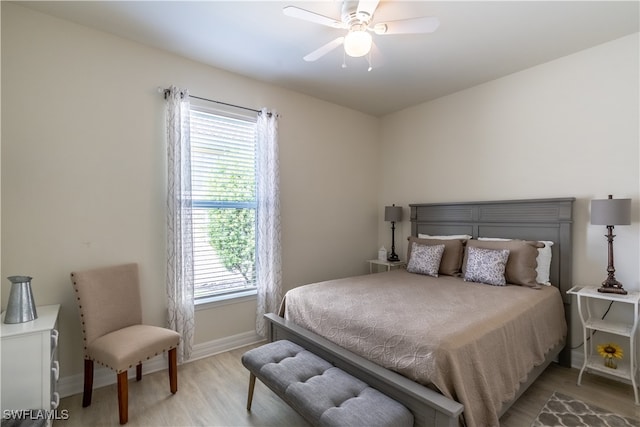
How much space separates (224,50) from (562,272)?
147 inches

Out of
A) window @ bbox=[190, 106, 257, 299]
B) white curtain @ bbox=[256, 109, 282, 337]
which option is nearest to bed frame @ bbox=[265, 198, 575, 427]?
white curtain @ bbox=[256, 109, 282, 337]

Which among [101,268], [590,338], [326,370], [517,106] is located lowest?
[590,338]

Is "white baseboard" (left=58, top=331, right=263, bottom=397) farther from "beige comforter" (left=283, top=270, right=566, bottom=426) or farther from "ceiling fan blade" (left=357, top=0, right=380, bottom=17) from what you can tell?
"ceiling fan blade" (left=357, top=0, right=380, bottom=17)

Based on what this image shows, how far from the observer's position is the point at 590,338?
267 cm

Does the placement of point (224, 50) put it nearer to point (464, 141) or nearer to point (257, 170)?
point (257, 170)

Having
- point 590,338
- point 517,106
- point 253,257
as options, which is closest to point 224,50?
point 253,257

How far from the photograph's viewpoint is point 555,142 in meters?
2.94

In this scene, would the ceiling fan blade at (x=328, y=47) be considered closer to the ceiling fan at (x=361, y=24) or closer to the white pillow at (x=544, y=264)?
the ceiling fan at (x=361, y=24)

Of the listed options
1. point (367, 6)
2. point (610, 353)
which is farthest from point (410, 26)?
point (610, 353)

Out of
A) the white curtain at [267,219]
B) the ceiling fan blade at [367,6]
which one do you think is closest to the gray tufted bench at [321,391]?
the white curtain at [267,219]

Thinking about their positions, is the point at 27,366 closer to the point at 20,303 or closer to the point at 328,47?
the point at 20,303

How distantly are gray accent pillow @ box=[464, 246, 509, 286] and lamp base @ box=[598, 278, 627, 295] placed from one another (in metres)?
0.68

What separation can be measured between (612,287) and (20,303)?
4265 mm

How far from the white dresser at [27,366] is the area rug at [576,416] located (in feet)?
9.97
